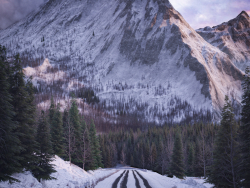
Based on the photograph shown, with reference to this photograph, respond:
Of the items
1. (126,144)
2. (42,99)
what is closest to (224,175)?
(126,144)

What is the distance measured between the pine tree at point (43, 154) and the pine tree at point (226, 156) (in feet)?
55.0

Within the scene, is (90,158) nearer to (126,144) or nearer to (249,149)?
(249,149)

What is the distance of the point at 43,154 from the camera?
1888 centimetres

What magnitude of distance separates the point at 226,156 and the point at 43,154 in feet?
61.7

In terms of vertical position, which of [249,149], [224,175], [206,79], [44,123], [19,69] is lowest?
[224,175]

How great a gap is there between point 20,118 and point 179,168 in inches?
1324

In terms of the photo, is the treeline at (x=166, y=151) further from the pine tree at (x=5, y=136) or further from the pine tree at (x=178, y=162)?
the pine tree at (x=5, y=136)

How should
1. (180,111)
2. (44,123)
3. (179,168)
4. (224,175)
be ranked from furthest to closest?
1. (180,111)
2. (179,168)
3. (44,123)
4. (224,175)

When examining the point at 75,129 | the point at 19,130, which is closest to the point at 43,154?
the point at 19,130

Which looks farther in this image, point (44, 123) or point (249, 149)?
point (44, 123)

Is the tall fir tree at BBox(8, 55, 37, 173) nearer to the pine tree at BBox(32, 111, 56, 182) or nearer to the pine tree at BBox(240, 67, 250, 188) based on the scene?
the pine tree at BBox(32, 111, 56, 182)

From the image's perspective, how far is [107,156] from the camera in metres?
70.9

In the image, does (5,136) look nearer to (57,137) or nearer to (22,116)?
(22,116)

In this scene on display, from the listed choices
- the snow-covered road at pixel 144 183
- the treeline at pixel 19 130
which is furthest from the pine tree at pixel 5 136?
the snow-covered road at pixel 144 183
